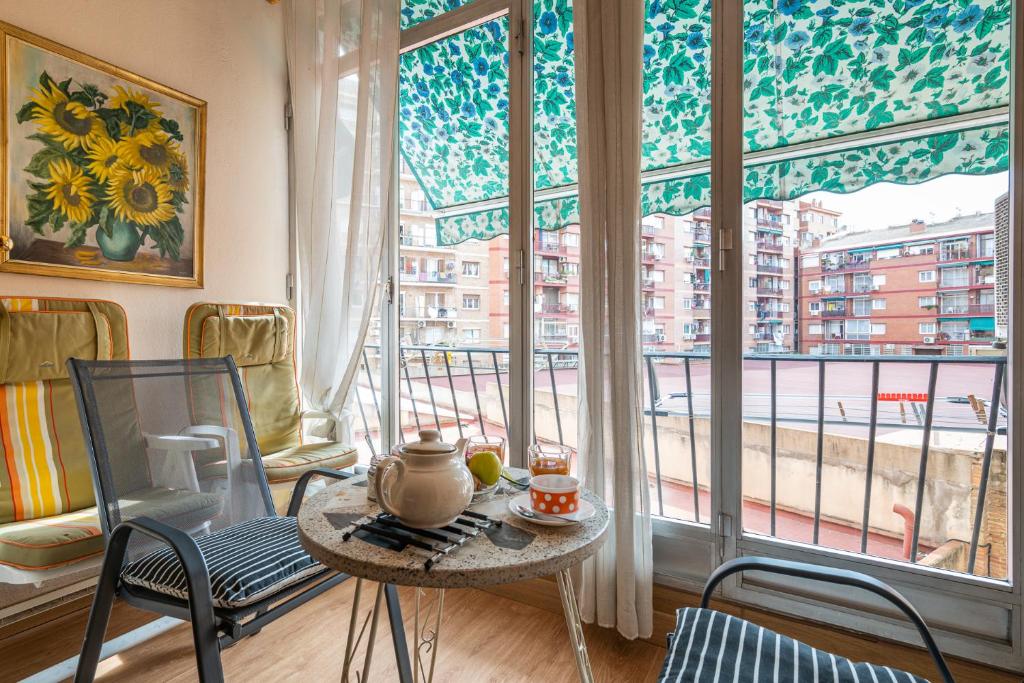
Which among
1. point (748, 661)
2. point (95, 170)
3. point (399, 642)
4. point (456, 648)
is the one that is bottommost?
point (456, 648)

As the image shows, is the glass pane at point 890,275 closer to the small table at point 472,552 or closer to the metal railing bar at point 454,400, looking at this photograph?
the small table at point 472,552

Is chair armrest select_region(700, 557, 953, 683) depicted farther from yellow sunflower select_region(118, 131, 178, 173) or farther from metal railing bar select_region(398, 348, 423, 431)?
yellow sunflower select_region(118, 131, 178, 173)

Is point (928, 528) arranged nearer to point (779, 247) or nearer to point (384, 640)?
point (779, 247)

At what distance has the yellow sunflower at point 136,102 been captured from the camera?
6.84ft

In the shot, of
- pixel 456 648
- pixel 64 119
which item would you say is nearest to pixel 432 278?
pixel 64 119

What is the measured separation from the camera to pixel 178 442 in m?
1.60

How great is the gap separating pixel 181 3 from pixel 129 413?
1.99 meters

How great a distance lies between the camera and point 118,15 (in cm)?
212

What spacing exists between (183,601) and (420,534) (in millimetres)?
644

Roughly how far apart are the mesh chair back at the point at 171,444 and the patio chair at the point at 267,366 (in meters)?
0.35

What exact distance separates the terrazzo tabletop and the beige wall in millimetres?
1683

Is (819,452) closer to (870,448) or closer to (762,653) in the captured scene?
(870,448)

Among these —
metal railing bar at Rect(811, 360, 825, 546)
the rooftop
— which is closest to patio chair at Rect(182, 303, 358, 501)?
metal railing bar at Rect(811, 360, 825, 546)

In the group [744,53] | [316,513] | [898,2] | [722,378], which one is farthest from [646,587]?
[898,2]
